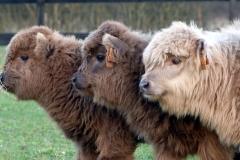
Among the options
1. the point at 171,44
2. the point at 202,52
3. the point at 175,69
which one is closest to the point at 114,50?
the point at 171,44

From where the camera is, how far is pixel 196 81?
6.80m

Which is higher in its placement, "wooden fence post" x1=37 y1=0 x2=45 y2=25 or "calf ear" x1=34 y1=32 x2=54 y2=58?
"wooden fence post" x1=37 y1=0 x2=45 y2=25

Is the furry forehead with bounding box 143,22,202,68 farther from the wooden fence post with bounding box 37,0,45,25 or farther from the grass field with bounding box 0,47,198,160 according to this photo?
the wooden fence post with bounding box 37,0,45,25

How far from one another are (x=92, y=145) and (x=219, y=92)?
2.04m

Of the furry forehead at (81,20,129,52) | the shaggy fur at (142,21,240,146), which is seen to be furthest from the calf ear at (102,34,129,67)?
the shaggy fur at (142,21,240,146)

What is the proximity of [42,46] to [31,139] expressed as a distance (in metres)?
2.79

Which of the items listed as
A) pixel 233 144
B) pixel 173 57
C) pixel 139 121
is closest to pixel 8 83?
pixel 139 121

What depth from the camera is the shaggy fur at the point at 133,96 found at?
23.3ft

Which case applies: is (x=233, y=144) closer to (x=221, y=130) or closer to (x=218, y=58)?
(x=221, y=130)

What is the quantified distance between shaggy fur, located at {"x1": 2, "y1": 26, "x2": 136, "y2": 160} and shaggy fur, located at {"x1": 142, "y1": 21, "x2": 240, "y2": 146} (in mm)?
1203

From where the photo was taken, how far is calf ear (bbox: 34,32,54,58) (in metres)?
8.13

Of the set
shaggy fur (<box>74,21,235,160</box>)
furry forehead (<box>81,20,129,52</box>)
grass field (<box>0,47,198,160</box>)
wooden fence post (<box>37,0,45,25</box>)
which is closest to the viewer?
shaggy fur (<box>74,21,235,160</box>)

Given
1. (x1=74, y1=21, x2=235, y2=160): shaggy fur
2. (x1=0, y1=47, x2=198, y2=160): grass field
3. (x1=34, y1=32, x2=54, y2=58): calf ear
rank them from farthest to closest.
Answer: (x1=0, y1=47, x2=198, y2=160): grass field → (x1=34, y1=32, x2=54, y2=58): calf ear → (x1=74, y1=21, x2=235, y2=160): shaggy fur

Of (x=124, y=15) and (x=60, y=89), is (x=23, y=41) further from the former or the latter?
(x=124, y=15)
